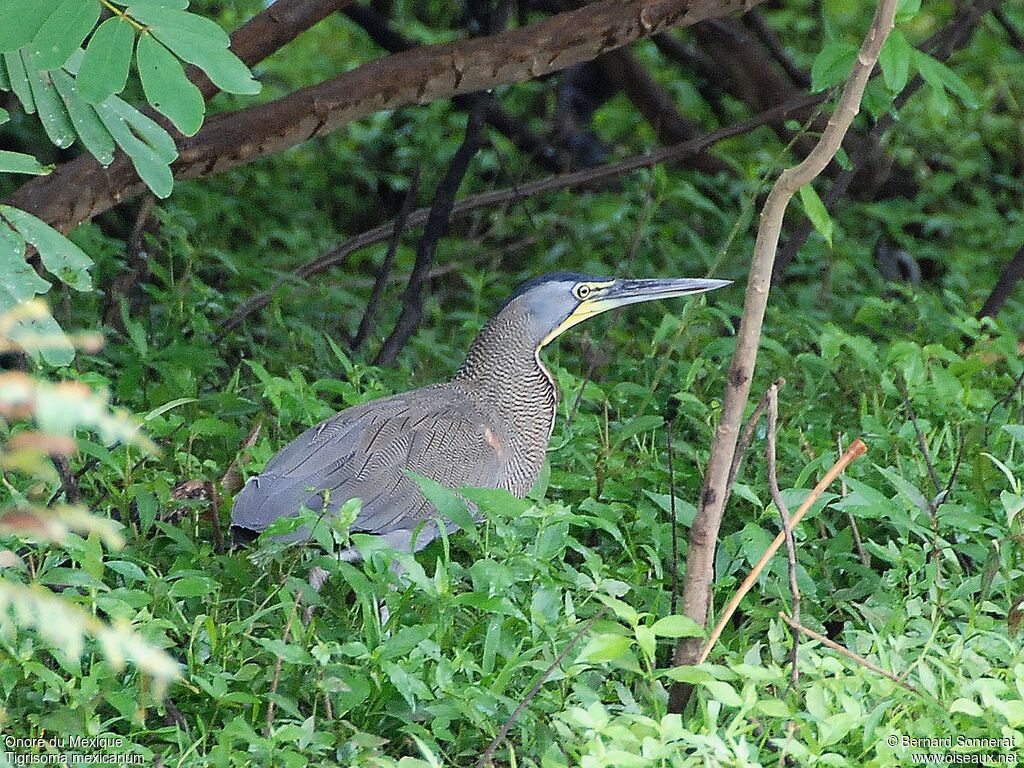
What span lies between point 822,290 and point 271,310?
270 cm

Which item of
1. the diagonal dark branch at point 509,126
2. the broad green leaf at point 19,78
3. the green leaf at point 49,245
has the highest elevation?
the broad green leaf at point 19,78

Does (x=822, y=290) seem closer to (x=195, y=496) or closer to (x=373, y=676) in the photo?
(x=195, y=496)

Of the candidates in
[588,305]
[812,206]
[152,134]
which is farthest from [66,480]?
[812,206]

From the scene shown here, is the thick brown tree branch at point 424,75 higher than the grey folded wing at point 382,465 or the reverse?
higher

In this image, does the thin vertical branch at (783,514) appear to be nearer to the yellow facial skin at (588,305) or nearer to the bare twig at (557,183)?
the yellow facial skin at (588,305)

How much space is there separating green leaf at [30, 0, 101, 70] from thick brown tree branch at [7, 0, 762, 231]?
1702mm

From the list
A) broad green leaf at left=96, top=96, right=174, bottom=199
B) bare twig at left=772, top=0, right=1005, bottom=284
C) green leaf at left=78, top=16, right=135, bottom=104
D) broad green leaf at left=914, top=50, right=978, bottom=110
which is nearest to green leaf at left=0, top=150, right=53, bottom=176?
Answer: broad green leaf at left=96, top=96, right=174, bottom=199

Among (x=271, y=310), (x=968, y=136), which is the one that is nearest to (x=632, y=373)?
(x=271, y=310)

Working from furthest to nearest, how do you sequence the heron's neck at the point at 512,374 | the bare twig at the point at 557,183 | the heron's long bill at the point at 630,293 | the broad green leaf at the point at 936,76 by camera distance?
the bare twig at the point at 557,183
the heron's long bill at the point at 630,293
the heron's neck at the point at 512,374
the broad green leaf at the point at 936,76

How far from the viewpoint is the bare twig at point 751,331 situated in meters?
2.56

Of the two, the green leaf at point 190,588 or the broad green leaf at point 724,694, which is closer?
the broad green leaf at point 724,694

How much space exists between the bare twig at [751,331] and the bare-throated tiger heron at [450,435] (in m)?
0.77

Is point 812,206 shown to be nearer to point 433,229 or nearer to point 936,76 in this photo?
point 936,76

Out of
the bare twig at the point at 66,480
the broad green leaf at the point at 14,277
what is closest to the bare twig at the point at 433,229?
the bare twig at the point at 66,480
